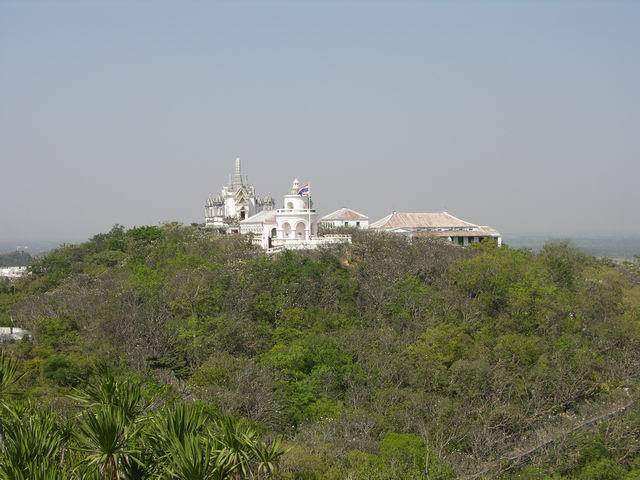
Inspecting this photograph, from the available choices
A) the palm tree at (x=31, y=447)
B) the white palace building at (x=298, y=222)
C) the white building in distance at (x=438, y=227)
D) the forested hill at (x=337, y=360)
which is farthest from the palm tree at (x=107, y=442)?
the white building in distance at (x=438, y=227)

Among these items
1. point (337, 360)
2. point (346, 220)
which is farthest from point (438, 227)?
point (337, 360)

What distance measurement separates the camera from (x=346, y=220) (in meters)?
49.5

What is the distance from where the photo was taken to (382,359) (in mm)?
28422

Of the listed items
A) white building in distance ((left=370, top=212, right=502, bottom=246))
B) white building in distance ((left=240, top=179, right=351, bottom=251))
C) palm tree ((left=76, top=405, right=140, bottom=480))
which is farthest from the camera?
white building in distance ((left=370, top=212, right=502, bottom=246))

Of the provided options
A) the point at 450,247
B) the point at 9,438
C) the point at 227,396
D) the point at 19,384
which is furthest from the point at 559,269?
the point at 9,438

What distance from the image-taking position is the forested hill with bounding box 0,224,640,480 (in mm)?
16053

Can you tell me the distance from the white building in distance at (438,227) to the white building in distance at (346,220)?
669 millimetres

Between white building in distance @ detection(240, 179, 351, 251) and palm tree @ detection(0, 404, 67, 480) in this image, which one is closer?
palm tree @ detection(0, 404, 67, 480)

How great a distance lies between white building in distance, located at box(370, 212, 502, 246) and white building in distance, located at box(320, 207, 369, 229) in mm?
669

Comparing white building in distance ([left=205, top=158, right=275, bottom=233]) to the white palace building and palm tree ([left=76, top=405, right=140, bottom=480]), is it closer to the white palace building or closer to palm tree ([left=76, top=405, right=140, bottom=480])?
the white palace building

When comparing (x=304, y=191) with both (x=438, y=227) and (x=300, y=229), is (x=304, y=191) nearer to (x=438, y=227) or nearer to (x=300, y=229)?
(x=300, y=229)

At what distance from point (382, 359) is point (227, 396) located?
6.79 m

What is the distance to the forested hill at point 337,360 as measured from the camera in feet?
52.7

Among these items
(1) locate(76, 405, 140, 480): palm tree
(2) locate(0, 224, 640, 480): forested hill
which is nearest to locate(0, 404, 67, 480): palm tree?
(2) locate(0, 224, 640, 480): forested hill
